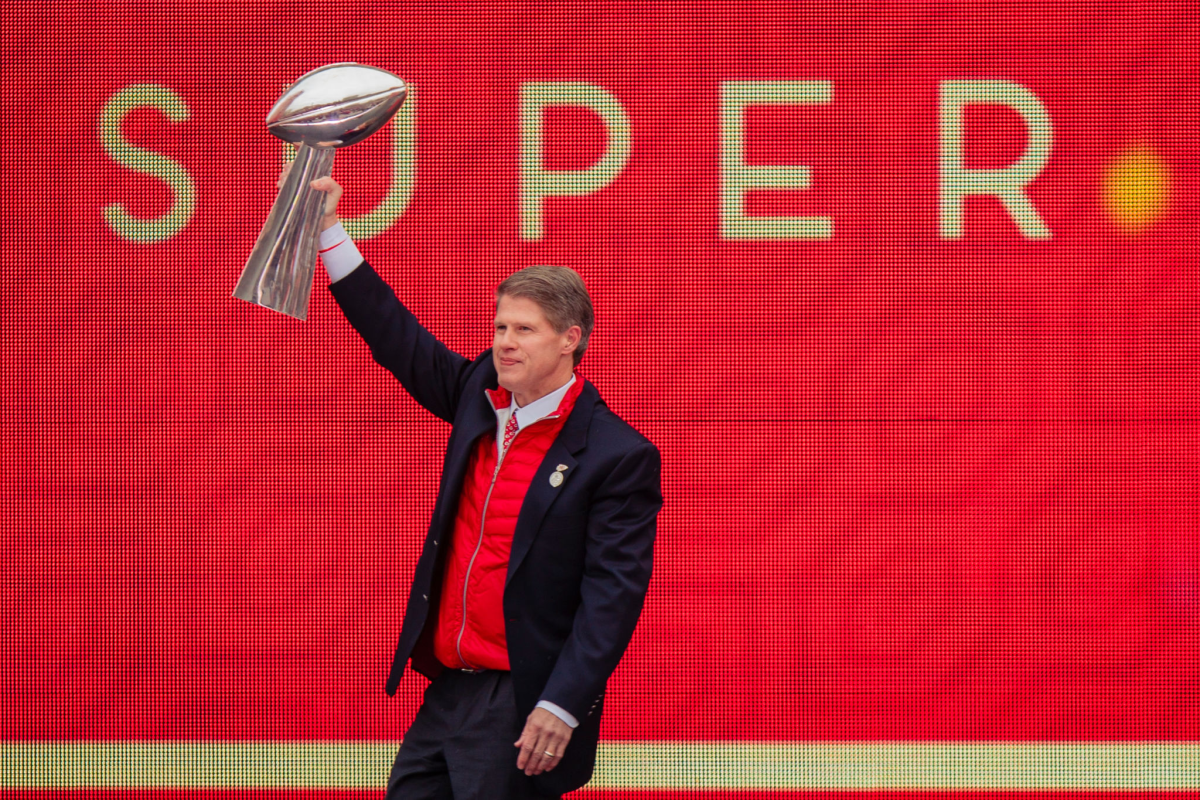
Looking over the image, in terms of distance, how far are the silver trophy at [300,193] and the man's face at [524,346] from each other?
1.17 feet

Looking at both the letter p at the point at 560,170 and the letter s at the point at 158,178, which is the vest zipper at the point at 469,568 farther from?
the letter s at the point at 158,178

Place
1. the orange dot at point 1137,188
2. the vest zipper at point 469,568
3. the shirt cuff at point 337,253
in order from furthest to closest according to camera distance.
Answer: the orange dot at point 1137,188
the shirt cuff at point 337,253
the vest zipper at point 469,568

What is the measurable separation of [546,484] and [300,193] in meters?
0.69

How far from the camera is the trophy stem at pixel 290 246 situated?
2.03 m

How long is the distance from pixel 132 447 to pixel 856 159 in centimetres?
224

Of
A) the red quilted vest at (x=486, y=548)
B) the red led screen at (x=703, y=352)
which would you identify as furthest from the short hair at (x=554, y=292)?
the red led screen at (x=703, y=352)

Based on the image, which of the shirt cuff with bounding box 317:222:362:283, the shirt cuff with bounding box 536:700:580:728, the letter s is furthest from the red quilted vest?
the letter s

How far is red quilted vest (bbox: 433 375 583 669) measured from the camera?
1.94 metres

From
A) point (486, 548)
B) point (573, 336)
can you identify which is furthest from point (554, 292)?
point (486, 548)

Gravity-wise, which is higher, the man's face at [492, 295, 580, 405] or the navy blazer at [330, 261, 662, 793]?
the man's face at [492, 295, 580, 405]

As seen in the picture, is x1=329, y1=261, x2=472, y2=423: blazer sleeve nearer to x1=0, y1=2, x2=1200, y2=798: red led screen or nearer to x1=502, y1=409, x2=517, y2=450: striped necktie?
x1=502, y1=409, x2=517, y2=450: striped necktie

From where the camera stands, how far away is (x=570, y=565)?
1953mm

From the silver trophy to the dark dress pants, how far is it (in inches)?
28.1

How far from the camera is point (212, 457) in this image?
130 inches
